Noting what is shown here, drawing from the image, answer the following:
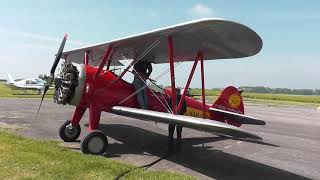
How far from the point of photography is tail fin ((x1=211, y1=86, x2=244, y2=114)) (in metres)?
11.7

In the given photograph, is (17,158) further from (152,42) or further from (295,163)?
(295,163)

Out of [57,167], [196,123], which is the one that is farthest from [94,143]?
[196,123]

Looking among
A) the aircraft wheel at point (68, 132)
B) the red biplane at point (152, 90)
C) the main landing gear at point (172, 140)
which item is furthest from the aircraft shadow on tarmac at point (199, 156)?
the aircraft wheel at point (68, 132)

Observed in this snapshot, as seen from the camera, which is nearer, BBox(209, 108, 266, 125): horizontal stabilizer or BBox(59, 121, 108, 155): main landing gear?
BBox(59, 121, 108, 155): main landing gear

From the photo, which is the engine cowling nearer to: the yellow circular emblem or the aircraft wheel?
the aircraft wheel

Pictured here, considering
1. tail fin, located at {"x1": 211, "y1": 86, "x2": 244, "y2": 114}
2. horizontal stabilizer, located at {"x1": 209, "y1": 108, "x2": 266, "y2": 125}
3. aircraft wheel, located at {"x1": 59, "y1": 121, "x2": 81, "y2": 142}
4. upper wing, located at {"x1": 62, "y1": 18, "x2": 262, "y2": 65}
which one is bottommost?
aircraft wheel, located at {"x1": 59, "y1": 121, "x2": 81, "y2": 142}

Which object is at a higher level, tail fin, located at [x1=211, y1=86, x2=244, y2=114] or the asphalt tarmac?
tail fin, located at [x1=211, y1=86, x2=244, y2=114]

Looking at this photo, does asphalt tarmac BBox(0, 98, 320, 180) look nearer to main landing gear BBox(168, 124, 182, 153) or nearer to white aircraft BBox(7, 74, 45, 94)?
main landing gear BBox(168, 124, 182, 153)

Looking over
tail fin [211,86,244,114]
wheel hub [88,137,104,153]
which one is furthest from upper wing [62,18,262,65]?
wheel hub [88,137,104,153]

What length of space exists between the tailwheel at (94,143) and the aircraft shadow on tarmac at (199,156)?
233 millimetres

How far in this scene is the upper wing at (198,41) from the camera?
732 cm

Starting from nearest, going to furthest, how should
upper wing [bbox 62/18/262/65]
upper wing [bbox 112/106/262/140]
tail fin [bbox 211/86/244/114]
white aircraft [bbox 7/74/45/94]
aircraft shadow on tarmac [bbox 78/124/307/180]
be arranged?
upper wing [bbox 112/106/262/140]
aircraft shadow on tarmac [bbox 78/124/307/180]
upper wing [bbox 62/18/262/65]
tail fin [bbox 211/86/244/114]
white aircraft [bbox 7/74/45/94]

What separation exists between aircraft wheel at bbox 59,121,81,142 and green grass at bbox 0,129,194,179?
83.8 inches

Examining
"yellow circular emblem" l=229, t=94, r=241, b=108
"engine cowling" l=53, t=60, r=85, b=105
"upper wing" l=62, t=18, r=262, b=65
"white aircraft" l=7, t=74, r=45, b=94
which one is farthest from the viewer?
"white aircraft" l=7, t=74, r=45, b=94
